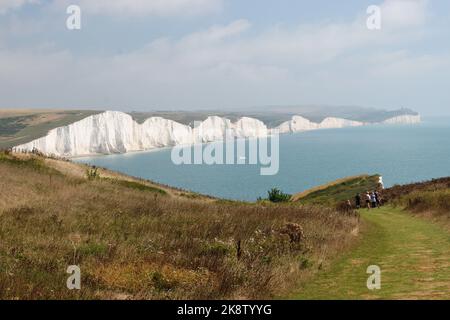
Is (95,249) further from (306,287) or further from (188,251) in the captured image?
(306,287)

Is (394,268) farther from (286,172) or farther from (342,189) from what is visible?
(286,172)

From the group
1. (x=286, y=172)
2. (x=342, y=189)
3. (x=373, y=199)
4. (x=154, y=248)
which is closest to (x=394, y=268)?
(x=154, y=248)

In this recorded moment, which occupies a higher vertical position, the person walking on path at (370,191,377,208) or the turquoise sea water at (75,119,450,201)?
the person walking on path at (370,191,377,208)

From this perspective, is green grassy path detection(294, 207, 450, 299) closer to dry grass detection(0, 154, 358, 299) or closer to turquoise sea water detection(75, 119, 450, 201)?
dry grass detection(0, 154, 358, 299)

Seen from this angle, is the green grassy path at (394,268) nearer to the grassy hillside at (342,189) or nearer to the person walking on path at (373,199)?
the person walking on path at (373,199)

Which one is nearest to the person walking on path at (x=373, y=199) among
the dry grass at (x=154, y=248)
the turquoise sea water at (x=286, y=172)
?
the dry grass at (x=154, y=248)

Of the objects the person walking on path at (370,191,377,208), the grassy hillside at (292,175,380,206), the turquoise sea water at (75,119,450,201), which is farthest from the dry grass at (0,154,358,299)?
the turquoise sea water at (75,119,450,201)
